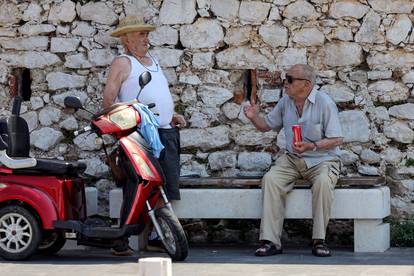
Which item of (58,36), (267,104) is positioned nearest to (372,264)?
(267,104)

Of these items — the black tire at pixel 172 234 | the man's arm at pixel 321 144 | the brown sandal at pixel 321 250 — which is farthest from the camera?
the man's arm at pixel 321 144

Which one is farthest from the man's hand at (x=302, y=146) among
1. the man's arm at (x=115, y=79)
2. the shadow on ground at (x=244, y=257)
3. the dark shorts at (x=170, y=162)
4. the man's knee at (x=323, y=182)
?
the man's arm at (x=115, y=79)

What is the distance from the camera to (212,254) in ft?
26.3

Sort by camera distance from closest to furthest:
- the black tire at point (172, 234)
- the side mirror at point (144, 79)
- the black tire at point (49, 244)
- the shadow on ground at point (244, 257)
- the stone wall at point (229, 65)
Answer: the black tire at point (172, 234) → the shadow on ground at point (244, 257) → the side mirror at point (144, 79) → the black tire at point (49, 244) → the stone wall at point (229, 65)

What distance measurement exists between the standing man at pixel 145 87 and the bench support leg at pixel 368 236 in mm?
1383

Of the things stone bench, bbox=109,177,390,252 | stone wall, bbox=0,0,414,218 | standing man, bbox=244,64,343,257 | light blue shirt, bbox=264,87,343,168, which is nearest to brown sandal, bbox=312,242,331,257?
standing man, bbox=244,64,343,257

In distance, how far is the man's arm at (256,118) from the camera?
8320mm

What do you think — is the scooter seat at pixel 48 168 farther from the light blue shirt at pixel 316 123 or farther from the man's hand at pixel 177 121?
the light blue shirt at pixel 316 123

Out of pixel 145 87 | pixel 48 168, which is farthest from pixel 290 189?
pixel 48 168

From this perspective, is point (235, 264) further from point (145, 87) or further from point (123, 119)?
point (145, 87)

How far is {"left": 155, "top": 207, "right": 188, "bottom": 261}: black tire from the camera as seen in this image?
7418 mm

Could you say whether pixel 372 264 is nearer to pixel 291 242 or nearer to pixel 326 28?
pixel 291 242

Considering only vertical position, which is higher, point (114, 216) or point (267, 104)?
point (267, 104)

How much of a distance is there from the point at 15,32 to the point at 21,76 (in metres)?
0.38
